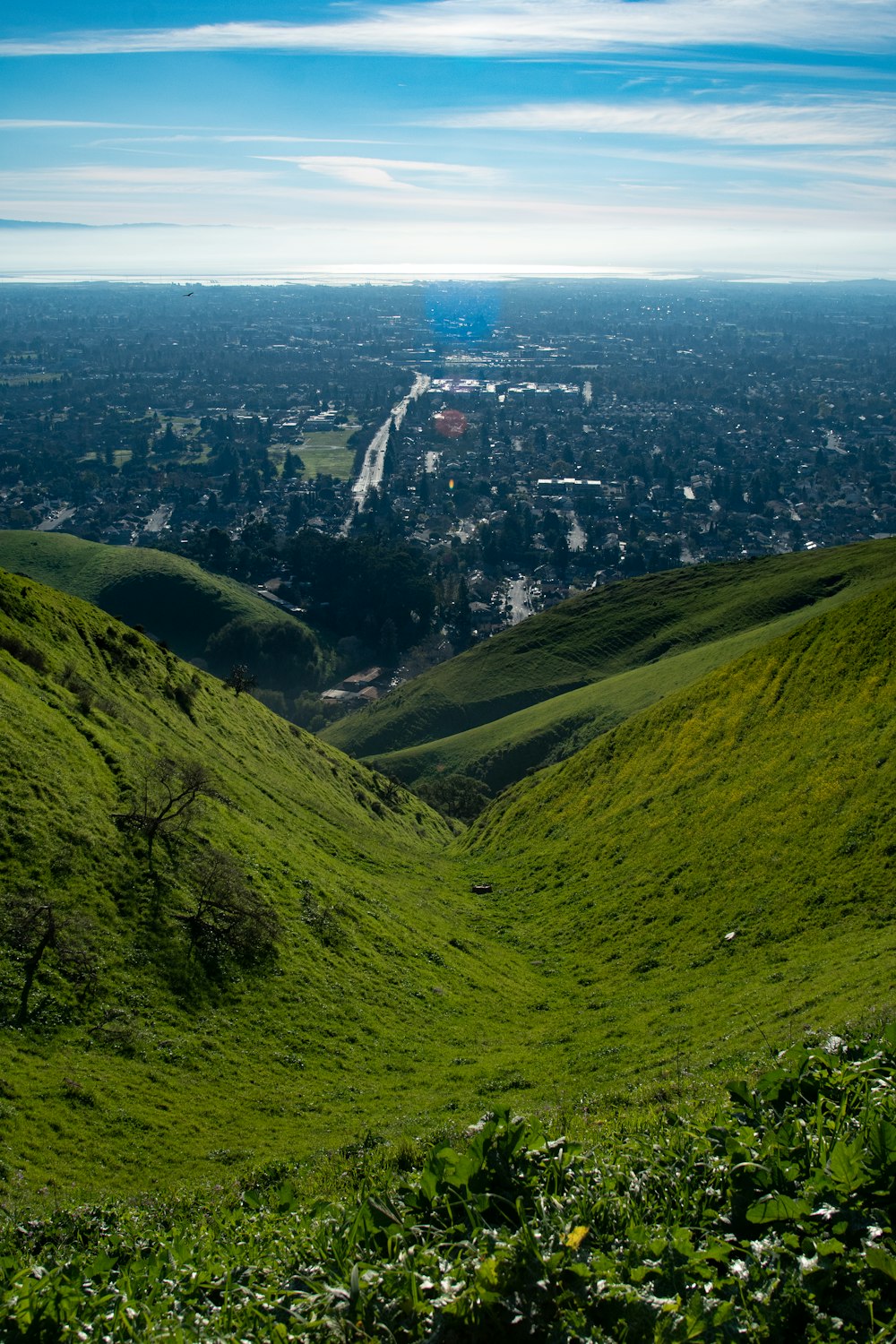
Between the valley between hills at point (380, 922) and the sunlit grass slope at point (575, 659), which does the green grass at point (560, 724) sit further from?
the valley between hills at point (380, 922)

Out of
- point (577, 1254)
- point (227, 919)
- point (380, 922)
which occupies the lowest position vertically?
point (380, 922)

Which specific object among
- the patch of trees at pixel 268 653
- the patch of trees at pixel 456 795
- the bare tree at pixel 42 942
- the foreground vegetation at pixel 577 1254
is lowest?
the patch of trees at pixel 456 795

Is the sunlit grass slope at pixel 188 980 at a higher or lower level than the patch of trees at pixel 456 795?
higher

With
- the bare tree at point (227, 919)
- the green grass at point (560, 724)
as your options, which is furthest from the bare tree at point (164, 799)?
the green grass at point (560, 724)

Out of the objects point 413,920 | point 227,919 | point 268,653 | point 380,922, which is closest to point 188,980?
point 227,919

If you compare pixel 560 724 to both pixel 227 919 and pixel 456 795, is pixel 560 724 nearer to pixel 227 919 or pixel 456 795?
pixel 456 795

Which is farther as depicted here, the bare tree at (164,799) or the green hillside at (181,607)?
the green hillside at (181,607)

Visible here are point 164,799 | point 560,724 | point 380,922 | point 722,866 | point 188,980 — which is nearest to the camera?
point 188,980
